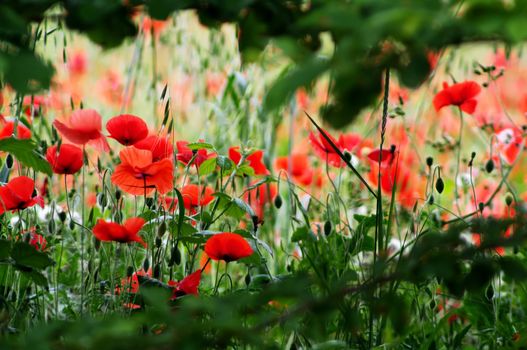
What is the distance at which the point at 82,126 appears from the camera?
146 cm

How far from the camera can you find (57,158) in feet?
5.28

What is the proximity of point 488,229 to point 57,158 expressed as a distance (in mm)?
932

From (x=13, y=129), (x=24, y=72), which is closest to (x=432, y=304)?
(x=13, y=129)

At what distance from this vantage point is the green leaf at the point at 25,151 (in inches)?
49.6

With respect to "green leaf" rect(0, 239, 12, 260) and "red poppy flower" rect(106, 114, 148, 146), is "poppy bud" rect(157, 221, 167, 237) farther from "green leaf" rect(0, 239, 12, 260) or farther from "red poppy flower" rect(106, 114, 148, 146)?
"green leaf" rect(0, 239, 12, 260)

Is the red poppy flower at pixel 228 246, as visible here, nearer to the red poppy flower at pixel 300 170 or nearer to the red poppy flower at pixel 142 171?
the red poppy flower at pixel 142 171

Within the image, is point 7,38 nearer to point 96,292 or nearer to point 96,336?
point 96,336

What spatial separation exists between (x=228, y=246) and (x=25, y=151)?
0.37 meters

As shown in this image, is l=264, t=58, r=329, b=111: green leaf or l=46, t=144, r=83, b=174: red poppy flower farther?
l=46, t=144, r=83, b=174: red poppy flower

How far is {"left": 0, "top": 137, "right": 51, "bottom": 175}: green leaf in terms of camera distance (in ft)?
4.14

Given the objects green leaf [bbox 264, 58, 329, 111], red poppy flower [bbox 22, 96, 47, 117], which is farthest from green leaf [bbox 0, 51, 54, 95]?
red poppy flower [bbox 22, 96, 47, 117]

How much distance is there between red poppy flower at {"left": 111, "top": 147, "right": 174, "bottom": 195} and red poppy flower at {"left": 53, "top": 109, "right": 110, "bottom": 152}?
7cm

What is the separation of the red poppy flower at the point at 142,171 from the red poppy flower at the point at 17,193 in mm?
151

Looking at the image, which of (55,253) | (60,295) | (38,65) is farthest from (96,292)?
(38,65)
